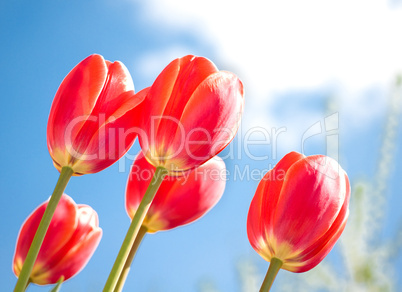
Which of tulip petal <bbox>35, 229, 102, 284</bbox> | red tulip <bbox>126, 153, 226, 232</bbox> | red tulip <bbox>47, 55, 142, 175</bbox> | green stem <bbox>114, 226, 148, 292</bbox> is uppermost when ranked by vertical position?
red tulip <bbox>47, 55, 142, 175</bbox>

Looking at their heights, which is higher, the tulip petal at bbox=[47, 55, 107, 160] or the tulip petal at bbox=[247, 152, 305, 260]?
the tulip petal at bbox=[47, 55, 107, 160]

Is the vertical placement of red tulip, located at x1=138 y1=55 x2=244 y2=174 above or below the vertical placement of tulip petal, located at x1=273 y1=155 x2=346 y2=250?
above

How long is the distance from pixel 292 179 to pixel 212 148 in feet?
0.11

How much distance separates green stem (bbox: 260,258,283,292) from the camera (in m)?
0.15

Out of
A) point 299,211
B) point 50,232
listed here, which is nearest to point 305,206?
point 299,211

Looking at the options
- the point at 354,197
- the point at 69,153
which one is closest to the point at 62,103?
the point at 69,153

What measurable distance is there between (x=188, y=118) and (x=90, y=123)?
0.03 metres

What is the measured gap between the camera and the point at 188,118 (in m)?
0.16

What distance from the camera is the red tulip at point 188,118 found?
0.51 feet

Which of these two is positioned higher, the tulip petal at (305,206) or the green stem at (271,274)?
the tulip petal at (305,206)

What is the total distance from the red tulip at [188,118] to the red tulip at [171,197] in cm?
3

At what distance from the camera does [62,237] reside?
0.64 feet

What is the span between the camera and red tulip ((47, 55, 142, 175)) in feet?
0.53

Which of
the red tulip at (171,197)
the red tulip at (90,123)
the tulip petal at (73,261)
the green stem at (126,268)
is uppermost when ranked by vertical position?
the red tulip at (90,123)
